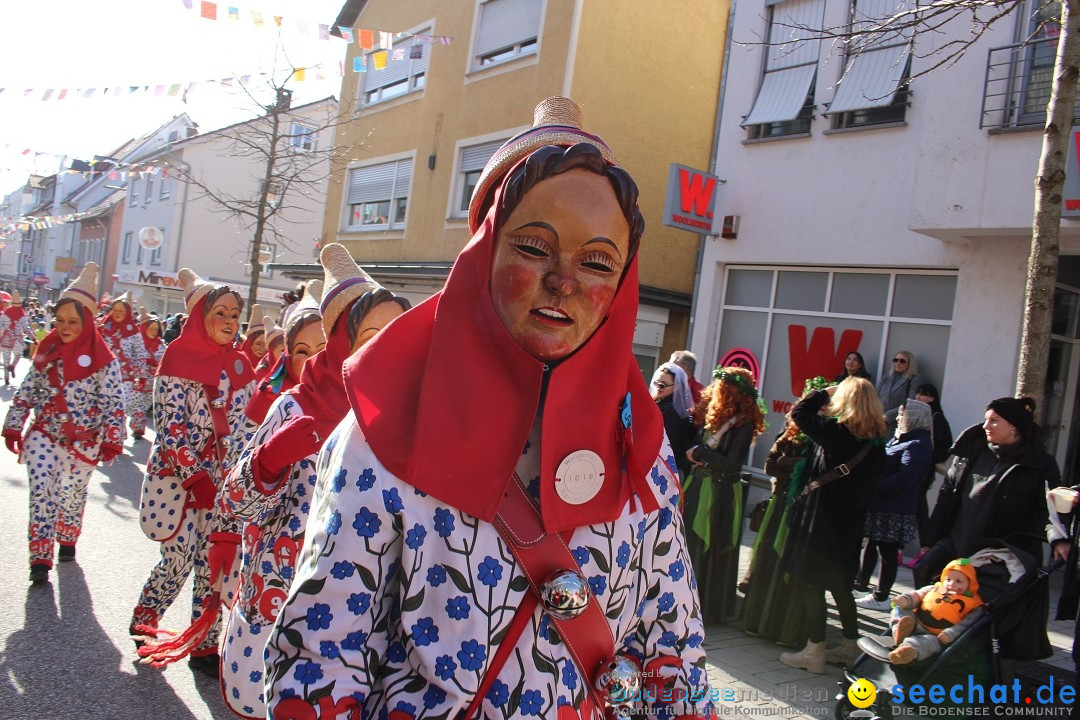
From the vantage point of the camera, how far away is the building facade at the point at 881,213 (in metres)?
9.02

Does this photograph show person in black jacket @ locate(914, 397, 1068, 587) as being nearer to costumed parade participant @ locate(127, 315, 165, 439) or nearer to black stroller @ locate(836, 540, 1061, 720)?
black stroller @ locate(836, 540, 1061, 720)

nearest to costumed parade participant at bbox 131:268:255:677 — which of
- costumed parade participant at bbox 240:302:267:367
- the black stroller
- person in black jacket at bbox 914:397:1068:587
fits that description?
the black stroller

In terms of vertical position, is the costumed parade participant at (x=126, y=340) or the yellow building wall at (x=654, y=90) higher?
the yellow building wall at (x=654, y=90)

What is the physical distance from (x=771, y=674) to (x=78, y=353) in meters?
5.51

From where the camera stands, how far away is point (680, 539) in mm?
1902

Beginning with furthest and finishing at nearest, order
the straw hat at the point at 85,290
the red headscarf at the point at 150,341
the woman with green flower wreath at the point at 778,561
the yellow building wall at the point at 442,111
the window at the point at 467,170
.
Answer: the window at the point at 467,170 < the yellow building wall at the point at 442,111 < the red headscarf at the point at 150,341 < the straw hat at the point at 85,290 < the woman with green flower wreath at the point at 778,561

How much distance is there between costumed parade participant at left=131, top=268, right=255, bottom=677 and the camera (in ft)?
15.7

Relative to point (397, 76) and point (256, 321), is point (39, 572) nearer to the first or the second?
point (256, 321)

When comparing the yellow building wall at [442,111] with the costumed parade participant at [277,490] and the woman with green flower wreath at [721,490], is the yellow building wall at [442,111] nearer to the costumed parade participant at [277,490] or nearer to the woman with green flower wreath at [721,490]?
the woman with green flower wreath at [721,490]

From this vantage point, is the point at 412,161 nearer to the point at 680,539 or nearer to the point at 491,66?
the point at 491,66

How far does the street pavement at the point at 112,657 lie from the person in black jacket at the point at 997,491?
1.14 m

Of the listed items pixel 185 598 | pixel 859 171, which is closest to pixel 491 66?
pixel 859 171

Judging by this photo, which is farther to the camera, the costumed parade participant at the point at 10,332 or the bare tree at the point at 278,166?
the costumed parade participant at the point at 10,332

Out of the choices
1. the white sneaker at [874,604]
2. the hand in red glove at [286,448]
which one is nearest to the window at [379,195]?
the white sneaker at [874,604]
